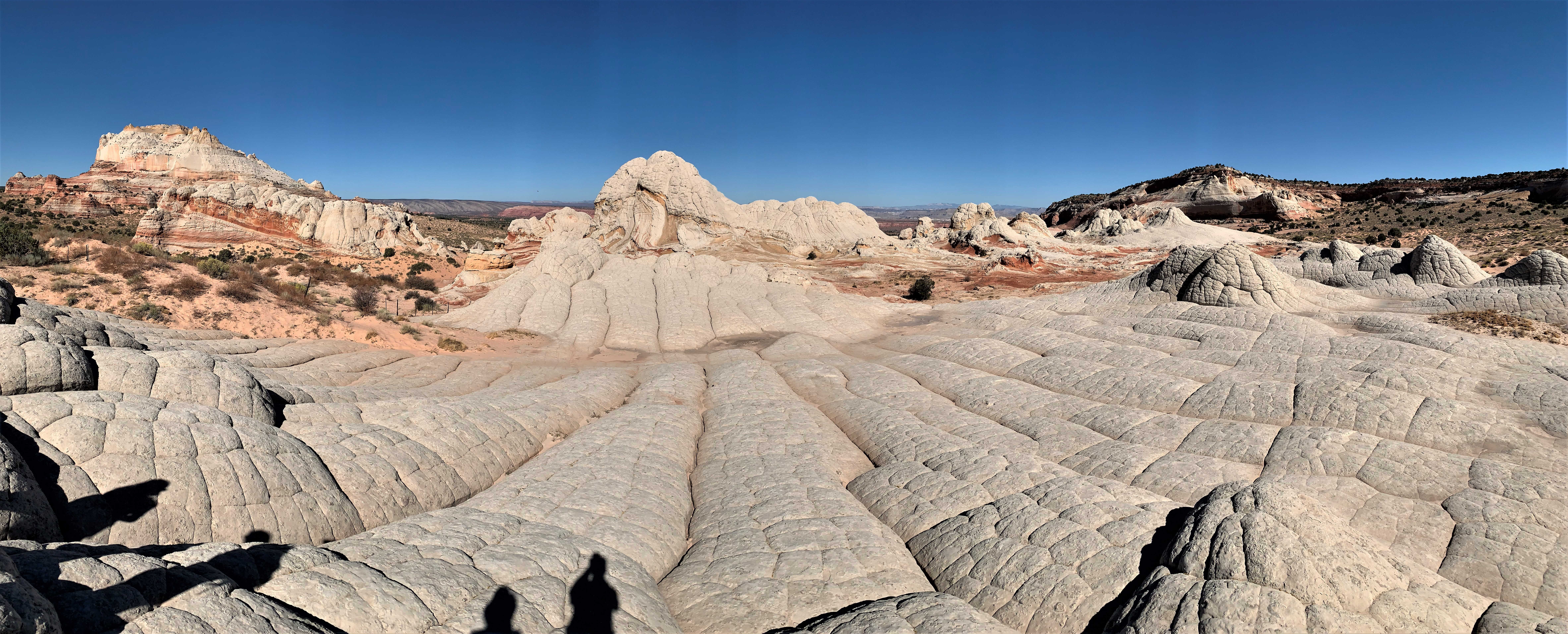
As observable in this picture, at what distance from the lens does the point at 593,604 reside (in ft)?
23.2

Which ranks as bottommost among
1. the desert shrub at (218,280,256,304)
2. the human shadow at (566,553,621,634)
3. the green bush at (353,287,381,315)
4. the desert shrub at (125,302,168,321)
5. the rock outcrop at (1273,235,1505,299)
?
the human shadow at (566,553,621,634)

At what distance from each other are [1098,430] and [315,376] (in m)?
18.3

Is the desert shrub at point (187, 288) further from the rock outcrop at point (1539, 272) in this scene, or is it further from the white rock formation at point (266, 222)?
the rock outcrop at point (1539, 272)

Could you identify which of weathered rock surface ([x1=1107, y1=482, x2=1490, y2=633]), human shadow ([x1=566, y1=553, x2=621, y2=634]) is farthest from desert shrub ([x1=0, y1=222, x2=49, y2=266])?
weathered rock surface ([x1=1107, y1=482, x2=1490, y2=633])

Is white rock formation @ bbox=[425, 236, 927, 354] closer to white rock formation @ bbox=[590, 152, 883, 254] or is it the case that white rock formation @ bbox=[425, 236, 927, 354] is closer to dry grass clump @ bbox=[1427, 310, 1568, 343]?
dry grass clump @ bbox=[1427, 310, 1568, 343]

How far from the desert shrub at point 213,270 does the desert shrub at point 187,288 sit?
949mm

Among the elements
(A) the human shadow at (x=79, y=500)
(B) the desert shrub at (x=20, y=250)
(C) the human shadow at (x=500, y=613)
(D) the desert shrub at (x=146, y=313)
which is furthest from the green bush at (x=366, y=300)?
(C) the human shadow at (x=500, y=613)

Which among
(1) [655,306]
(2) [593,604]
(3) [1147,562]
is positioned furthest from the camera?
(1) [655,306]

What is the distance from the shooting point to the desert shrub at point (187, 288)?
19.6 metres

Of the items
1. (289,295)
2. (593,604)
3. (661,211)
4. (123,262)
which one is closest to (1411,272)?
(593,604)

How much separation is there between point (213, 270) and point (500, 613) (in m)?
24.7

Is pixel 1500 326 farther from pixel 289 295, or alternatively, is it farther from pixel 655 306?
pixel 289 295

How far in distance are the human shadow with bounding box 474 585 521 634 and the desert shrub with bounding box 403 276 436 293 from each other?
119 feet

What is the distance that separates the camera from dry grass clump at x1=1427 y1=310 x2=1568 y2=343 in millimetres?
15188
